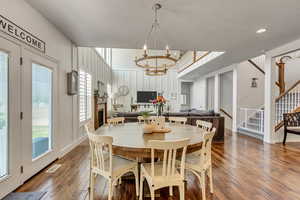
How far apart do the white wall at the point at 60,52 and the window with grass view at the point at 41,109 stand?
291mm

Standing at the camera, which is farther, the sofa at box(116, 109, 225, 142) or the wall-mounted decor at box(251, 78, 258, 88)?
the wall-mounted decor at box(251, 78, 258, 88)

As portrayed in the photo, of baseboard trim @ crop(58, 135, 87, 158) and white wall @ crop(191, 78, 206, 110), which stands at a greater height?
white wall @ crop(191, 78, 206, 110)

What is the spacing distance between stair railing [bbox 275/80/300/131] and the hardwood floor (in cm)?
144

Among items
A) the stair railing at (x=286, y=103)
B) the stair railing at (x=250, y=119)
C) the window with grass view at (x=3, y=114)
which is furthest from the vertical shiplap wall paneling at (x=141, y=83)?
the window with grass view at (x=3, y=114)

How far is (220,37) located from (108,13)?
253 cm

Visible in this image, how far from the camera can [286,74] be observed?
650 cm

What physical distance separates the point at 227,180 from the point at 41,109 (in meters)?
3.39

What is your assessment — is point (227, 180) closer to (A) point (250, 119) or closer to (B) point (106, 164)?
(B) point (106, 164)

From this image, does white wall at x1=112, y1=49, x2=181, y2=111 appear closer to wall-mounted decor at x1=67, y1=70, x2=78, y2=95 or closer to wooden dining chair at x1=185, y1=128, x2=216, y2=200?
wall-mounted decor at x1=67, y1=70, x2=78, y2=95

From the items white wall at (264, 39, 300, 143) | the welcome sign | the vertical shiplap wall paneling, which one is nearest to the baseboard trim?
the welcome sign

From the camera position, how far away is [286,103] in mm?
5242

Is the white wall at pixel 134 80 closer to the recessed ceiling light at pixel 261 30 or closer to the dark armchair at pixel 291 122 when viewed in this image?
the dark armchair at pixel 291 122

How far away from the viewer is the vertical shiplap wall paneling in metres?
10.0

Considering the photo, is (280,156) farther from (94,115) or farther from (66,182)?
(94,115)
